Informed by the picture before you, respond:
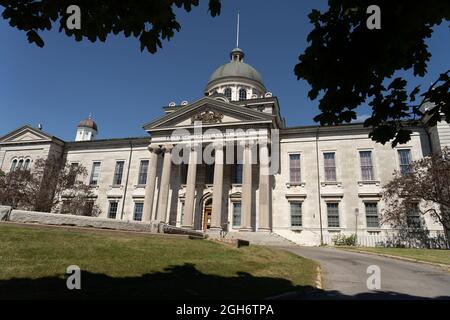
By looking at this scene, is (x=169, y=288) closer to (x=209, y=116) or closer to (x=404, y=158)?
(x=209, y=116)

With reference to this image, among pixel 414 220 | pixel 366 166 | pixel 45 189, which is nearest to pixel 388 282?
pixel 414 220

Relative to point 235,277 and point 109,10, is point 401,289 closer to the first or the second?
point 235,277

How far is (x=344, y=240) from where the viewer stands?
30.1 metres

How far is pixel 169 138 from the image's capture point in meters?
36.2

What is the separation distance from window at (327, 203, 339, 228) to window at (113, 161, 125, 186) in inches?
988

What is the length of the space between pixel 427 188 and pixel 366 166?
874 cm

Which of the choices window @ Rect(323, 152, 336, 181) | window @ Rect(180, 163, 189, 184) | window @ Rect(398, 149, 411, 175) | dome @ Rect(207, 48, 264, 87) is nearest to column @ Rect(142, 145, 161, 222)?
window @ Rect(180, 163, 189, 184)

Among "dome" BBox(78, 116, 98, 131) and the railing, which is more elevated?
"dome" BBox(78, 116, 98, 131)

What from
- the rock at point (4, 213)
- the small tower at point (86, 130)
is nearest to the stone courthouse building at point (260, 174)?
the rock at point (4, 213)

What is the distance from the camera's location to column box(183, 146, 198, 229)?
32.2 metres

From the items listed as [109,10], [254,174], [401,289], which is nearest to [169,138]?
[254,174]

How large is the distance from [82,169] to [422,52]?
39.5m

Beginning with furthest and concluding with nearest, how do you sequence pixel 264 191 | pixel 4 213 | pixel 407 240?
pixel 264 191, pixel 407 240, pixel 4 213

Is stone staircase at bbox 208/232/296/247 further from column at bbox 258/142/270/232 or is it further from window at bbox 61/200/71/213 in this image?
window at bbox 61/200/71/213
